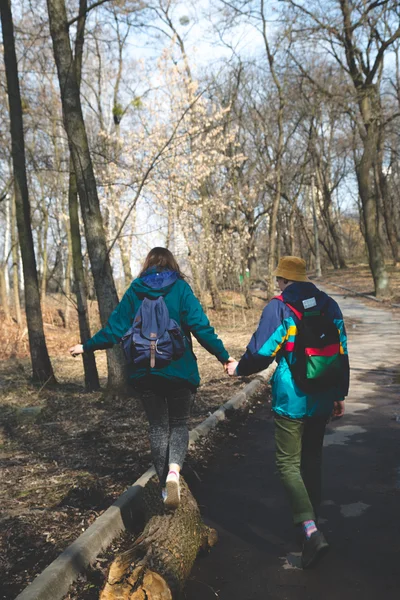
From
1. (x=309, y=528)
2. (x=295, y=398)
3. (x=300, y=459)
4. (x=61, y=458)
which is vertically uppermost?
(x=295, y=398)

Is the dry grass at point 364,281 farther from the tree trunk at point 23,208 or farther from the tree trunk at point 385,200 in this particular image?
the tree trunk at point 23,208

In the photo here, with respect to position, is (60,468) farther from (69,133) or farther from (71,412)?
(69,133)

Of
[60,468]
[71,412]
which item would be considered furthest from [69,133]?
[60,468]

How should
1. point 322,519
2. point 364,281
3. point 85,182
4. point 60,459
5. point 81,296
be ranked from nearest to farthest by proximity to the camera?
point 322,519 → point 60,459 → point 85,182 → point 81,296 → point 364,281

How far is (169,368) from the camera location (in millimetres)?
3684

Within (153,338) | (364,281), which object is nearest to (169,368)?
(153,338)

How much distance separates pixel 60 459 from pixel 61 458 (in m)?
0.04

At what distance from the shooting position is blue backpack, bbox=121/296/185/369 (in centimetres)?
363

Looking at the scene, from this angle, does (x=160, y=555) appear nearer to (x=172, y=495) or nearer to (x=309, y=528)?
(x=172, y=495)

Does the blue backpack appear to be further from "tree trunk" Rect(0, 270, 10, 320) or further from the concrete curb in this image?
"tree trunk" Rect(0, 270, 10, 320)

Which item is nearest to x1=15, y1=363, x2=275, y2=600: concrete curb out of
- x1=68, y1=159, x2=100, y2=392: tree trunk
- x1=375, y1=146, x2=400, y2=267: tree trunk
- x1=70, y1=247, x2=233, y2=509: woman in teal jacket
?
x1=70, y1=247, x2=233, y2=509: woman in teal jacket

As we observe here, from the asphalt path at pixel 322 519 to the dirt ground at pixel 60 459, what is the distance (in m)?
0.93

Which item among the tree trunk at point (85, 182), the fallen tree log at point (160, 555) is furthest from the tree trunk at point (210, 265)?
the fallen tree log at point (160, 555)

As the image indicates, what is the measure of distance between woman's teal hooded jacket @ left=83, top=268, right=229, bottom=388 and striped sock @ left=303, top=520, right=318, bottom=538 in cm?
111
